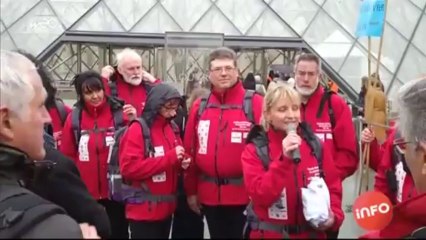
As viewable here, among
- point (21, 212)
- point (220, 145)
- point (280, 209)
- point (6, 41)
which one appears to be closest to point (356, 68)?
point (6, 41)

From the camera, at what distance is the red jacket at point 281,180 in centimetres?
325

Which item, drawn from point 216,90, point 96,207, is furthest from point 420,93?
point 216,90

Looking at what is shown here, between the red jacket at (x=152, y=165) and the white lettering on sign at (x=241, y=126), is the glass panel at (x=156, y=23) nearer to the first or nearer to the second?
the red jacket at (x=152, y=165)

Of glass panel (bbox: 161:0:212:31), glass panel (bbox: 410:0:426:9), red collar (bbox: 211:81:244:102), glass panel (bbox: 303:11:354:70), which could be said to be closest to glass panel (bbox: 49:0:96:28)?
glass panel (bbox: 161:0:212:31)

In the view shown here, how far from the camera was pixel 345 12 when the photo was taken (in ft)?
52.2

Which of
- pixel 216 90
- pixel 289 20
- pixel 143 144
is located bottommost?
pixel 143 144

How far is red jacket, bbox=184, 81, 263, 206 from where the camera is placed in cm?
447

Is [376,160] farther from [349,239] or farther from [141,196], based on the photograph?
[349,239]

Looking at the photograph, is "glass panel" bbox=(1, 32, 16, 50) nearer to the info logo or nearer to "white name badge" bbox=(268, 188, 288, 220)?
"white name badge" bbox=(268, 188, 288, 220)

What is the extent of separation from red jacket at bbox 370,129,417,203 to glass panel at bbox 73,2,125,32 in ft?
39.2

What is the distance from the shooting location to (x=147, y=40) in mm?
15070

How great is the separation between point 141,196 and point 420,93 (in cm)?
266

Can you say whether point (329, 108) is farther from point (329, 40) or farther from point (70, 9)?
point (70, 9)

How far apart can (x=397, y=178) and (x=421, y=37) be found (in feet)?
40.4
